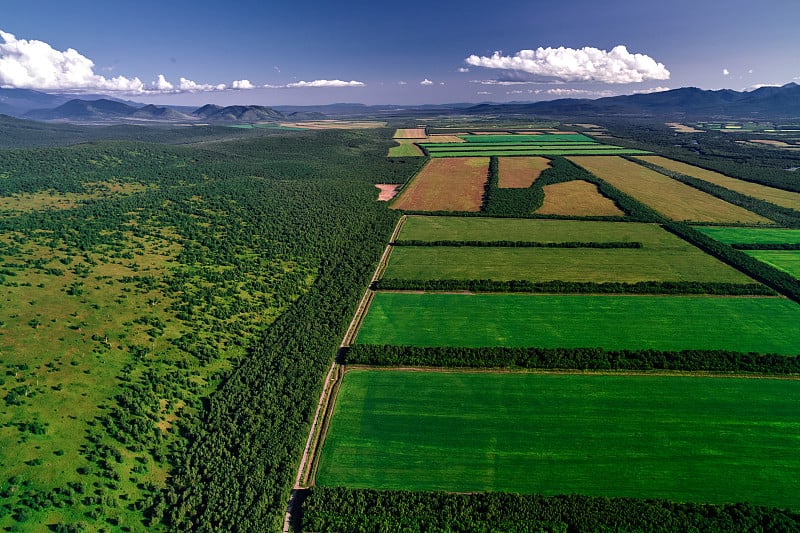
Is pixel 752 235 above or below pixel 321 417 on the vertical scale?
above

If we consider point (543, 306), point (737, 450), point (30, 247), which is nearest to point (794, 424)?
point (737, 450)

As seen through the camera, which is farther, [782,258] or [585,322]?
[782,258]

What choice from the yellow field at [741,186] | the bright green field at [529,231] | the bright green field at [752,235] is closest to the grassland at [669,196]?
the bright green field at [752,235]

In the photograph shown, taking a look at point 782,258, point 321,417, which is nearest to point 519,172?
point 782,258

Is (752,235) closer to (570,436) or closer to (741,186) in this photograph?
(741,186)

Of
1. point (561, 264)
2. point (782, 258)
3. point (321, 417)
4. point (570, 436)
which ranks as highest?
point (782, 258)

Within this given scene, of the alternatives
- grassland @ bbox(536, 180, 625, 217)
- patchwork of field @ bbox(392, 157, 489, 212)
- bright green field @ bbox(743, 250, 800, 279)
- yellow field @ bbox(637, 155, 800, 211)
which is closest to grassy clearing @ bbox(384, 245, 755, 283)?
bright green field @ bbox(743, 250, 800, 279)

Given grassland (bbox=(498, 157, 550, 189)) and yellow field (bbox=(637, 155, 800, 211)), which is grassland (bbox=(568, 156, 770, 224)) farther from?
grassland (bbox=(498, 157, 550, 189))
